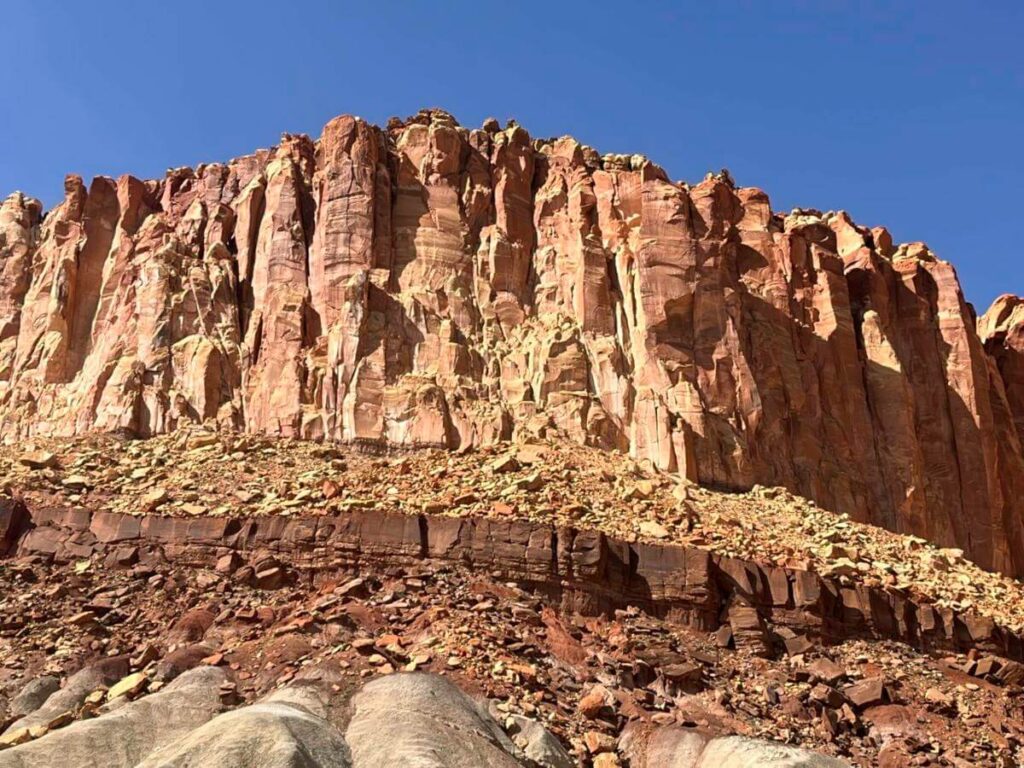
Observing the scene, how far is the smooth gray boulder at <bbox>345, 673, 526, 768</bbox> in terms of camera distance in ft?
67.8

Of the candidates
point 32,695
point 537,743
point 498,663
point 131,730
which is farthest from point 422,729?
point 32,695

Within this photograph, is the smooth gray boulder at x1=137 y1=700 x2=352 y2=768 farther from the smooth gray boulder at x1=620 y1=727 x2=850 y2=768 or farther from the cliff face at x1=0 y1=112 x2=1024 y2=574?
the cliff face at x1=0 y1=112 x2=1024 y2=574

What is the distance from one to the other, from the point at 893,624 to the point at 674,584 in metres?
7.33

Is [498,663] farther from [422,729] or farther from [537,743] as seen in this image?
[422,729]

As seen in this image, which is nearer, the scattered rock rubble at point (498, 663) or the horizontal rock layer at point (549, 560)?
the scattered rock rubble at point (498, 663)

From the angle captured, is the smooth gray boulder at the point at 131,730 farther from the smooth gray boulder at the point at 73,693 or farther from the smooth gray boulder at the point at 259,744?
the smooth gray boulder at the point at 73,693

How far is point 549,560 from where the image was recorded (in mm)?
32156

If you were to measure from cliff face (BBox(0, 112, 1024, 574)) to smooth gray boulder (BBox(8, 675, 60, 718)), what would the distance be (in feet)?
62.4

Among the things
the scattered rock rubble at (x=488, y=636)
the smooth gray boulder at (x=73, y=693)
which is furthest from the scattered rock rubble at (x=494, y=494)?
the smooth gray boulder at (x=73, y=693)

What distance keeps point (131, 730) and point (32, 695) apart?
5.84 meters

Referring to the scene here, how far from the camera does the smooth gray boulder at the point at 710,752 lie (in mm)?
22047

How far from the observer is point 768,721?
2806 centimetres

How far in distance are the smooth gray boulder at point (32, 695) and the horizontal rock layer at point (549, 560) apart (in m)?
6.15

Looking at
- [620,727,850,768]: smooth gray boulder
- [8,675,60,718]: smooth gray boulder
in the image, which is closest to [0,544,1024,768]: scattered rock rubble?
[8,675,60,718]: smooth gray boulder
